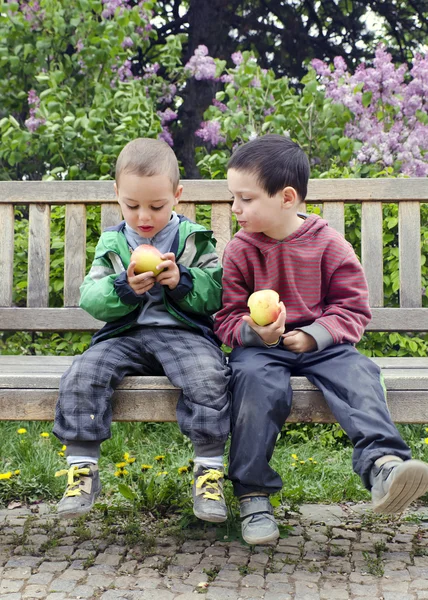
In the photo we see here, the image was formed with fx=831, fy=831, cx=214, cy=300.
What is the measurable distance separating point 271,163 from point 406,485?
1.08m

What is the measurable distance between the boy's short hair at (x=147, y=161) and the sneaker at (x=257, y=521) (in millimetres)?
1011

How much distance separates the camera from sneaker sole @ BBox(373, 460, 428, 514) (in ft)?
6.89

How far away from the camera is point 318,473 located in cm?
348

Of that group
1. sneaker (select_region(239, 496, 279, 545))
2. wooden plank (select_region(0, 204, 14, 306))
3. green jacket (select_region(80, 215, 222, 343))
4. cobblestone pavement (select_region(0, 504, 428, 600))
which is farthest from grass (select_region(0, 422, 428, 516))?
wooden plank (select_region(0, 204, 14, 306))

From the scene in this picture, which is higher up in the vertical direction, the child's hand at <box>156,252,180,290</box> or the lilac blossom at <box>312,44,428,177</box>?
the lilac blossom at <box>312,44,428,177</box>

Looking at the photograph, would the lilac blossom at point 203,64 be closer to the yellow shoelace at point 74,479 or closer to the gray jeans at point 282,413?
the gray jeans at point 282,413

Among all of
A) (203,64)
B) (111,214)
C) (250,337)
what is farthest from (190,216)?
(203,64)

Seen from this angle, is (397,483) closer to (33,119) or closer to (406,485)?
(406,485)

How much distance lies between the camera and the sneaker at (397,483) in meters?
2.11

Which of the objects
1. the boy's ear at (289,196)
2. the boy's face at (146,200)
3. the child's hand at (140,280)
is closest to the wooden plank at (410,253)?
the boy's ear at (289,196)

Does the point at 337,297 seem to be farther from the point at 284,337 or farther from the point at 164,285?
the point at 164,285

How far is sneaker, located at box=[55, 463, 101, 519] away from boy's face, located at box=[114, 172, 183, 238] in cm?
77

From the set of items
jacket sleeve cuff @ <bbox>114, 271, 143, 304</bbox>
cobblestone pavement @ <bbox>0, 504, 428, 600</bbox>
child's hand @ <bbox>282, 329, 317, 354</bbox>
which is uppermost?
jacket sleeve cuff @ <bbox>114, 271, 143, 304</bbox>

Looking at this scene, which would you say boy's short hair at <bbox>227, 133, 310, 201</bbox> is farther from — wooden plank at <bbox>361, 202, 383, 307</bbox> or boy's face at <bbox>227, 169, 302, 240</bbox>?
wooden plank at <bbox>361, 202, 383, 307</bbox>
